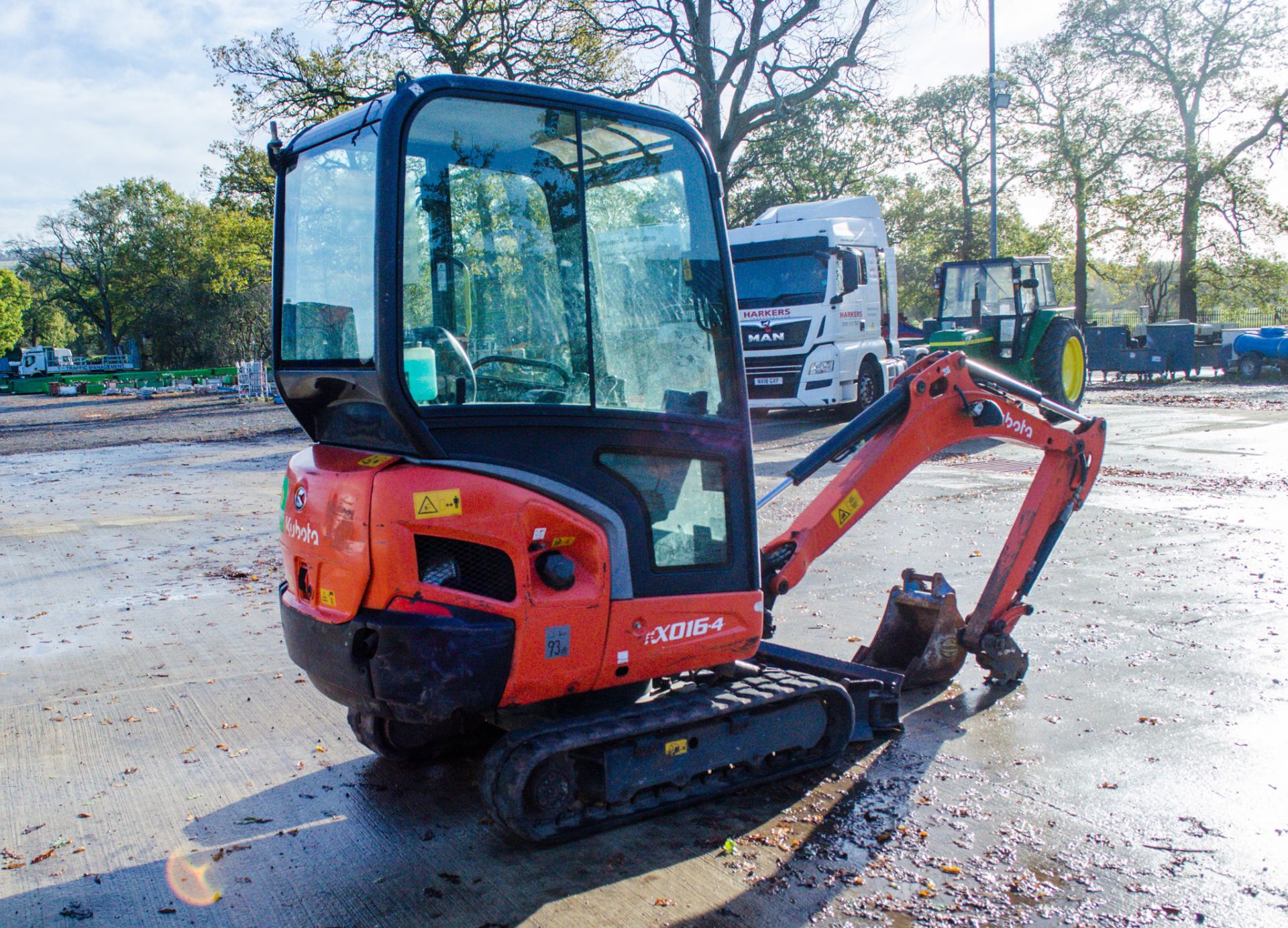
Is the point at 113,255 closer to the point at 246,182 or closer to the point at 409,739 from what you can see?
the point at 246,182

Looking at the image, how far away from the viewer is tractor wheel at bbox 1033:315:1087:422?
17.0m

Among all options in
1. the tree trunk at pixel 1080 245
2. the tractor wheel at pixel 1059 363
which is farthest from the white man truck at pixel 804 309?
the tree trunk at pixel 1080 245

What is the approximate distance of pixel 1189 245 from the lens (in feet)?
124

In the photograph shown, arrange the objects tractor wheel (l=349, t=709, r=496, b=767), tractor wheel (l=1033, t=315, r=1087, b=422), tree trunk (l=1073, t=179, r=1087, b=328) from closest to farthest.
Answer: tractor wheel (l=349, t=709, r=496, b=767) < tractor wheel (l=1033, t=315, r=1087, b=422) < tree trunk (l=1073, t=179, r=1087, b=328)

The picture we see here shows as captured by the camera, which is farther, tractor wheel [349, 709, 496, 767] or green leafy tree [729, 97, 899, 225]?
green leafy tree [729, 97, 899, 225]

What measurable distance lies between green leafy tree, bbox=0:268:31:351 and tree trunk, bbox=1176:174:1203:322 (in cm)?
7531

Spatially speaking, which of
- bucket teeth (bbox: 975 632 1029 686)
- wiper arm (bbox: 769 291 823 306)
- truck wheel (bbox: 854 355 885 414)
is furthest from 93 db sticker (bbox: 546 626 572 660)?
truck wheel (bbox: 854 355 885 414)

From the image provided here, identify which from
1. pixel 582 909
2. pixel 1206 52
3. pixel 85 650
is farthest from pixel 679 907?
pixel 1206 52

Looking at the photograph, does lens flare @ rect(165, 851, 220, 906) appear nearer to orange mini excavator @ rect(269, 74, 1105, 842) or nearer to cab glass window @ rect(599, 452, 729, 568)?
orange mini excavator @ rect(269, 74, 1105, 842)

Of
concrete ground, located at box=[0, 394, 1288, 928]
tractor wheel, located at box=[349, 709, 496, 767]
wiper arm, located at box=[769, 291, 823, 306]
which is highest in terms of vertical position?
wiper arm, located at box=[769, 291, 823, 306]

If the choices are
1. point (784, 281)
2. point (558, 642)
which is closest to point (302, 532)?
point (558, 642)

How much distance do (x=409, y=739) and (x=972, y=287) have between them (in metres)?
17.6

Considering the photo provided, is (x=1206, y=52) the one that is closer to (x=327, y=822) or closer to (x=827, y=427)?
(x=827, y=427)

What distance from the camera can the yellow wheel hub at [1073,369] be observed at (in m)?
17.3
